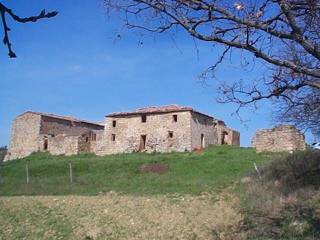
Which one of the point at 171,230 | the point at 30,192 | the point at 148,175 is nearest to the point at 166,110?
the point at 148,175

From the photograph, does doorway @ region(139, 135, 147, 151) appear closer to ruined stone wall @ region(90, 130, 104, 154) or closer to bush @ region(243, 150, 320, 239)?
ruined stone wall @ region(90, 130, 104, 154)

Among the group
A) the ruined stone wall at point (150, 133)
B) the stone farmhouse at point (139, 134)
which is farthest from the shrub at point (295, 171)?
A: the stone farmhouse at point (139, 134)

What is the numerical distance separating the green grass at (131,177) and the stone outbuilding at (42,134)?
10500mm

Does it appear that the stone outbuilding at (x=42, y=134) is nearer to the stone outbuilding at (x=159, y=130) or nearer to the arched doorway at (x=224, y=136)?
the stone outbuilding at (x=159, y=130)

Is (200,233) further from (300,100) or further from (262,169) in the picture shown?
(262,169)

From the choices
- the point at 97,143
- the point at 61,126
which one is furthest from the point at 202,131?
the point at 61,126

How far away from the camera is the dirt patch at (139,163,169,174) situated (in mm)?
23894

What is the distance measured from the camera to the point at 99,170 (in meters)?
25.6

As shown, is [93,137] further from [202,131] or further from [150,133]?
[202,131]

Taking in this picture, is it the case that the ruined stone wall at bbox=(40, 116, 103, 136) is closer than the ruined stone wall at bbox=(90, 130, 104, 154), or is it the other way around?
the ruined stone wall at bbox=(90, 130, 104, 154)

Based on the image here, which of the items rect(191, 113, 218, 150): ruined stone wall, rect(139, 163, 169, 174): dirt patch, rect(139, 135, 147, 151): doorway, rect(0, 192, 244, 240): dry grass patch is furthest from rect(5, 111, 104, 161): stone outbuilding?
rect(0, 192, 244, 240): dry grass patch

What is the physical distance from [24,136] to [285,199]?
34.0 m

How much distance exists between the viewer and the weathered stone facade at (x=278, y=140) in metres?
27.7

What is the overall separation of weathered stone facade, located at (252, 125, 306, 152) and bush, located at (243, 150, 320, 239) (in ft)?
30.9
